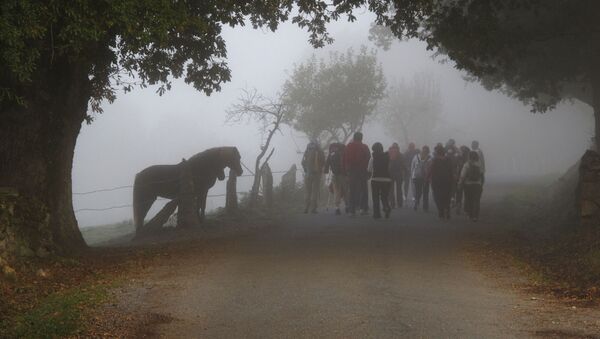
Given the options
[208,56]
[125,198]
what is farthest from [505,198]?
[125,198]

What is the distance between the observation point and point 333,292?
859 centimetres

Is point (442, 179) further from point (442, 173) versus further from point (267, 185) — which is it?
point (267, 185)

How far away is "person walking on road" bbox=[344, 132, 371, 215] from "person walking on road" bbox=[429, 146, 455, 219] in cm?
172

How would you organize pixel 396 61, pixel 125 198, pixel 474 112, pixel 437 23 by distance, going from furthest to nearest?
pixel 396 61, pixel 474 112, pixel 125 198, pixel 437 23

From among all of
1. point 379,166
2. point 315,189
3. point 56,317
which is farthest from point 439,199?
point 56,317

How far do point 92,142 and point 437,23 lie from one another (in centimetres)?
11207

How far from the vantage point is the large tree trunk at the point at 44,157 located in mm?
10867

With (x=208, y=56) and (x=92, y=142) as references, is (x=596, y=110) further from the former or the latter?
(x=92, y=142)

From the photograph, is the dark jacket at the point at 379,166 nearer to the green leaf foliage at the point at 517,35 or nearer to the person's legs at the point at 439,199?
the person's legs at the point at 439,199

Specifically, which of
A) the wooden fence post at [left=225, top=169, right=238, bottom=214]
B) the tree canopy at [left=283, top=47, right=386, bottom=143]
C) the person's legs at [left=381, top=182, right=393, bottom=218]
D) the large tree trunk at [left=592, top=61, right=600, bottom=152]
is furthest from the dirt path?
the tree canopy at [left=283, top=47, right=386, bottom=143]

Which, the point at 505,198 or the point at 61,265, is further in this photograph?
the point at 505,198

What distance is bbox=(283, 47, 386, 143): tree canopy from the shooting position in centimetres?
4147

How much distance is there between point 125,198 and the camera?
8225 cm

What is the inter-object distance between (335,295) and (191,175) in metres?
10.7
